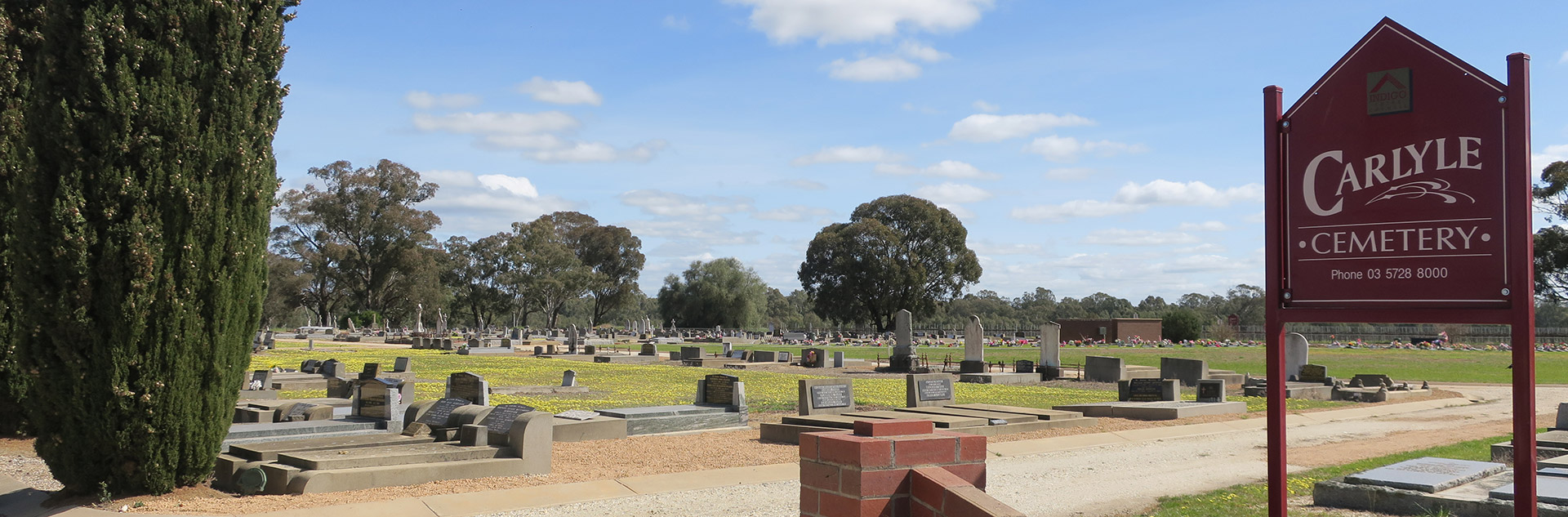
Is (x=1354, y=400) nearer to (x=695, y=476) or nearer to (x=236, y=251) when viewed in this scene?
(x=695, y=476)

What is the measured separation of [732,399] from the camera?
16594 millimetres

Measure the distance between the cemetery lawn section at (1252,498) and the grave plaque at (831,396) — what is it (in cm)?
729

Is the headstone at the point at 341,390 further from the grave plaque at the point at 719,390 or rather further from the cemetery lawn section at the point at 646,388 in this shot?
the grave plaque at the point at 719,390

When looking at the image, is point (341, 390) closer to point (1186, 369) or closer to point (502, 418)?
point (502, 418)

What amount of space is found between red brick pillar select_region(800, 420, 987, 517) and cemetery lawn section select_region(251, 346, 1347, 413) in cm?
1303

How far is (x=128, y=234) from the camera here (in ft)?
27.7

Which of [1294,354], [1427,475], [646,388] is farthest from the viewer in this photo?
[1294,354]

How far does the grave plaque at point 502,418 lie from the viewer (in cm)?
1127

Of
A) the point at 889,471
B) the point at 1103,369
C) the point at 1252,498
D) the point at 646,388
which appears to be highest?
the point at 889,471

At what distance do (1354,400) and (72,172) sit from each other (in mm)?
24804

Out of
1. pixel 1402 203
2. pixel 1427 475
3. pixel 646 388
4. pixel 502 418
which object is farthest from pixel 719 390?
pixel 1402 203

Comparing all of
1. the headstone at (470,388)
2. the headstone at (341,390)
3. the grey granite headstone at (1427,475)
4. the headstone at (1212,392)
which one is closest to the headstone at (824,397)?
the headstone at (470,388)

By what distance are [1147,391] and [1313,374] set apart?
29.7 feet

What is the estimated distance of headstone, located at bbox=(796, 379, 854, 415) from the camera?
16188mm
